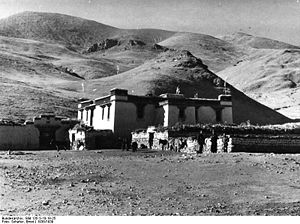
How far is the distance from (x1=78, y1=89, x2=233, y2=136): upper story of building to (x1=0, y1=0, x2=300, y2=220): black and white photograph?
0.07 meters

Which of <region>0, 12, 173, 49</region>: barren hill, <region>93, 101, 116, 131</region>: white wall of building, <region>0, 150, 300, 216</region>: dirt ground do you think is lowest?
<region>0, 150, 300, 216</region>: dirt ground

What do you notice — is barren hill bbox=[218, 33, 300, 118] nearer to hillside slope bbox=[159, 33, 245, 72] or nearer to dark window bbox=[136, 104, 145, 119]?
hillside slope bbox=[159, 33, 245, 72]

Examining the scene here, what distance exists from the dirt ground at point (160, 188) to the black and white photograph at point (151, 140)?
0.03 m

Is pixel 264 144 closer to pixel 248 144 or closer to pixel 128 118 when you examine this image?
pixel 248 144

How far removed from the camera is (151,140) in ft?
81.7

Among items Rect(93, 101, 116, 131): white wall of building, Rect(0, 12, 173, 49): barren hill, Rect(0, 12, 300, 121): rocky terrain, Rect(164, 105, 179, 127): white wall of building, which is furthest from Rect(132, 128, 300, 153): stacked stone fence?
Rect(0, 12, 173, 49): barren hill

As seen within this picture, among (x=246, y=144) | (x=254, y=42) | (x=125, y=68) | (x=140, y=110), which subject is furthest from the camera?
(x=254, y=42)

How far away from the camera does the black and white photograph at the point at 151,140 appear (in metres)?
9.07

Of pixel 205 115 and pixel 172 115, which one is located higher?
pixel 205 115

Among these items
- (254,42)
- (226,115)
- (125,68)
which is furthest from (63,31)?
(226,115)

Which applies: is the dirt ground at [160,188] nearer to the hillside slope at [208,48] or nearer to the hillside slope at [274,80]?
the hillside slope at [274,80]

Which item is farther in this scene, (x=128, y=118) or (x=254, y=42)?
(x=254, y=42)

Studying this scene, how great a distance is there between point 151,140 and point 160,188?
14.4 metres

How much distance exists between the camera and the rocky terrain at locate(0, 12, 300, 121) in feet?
155
